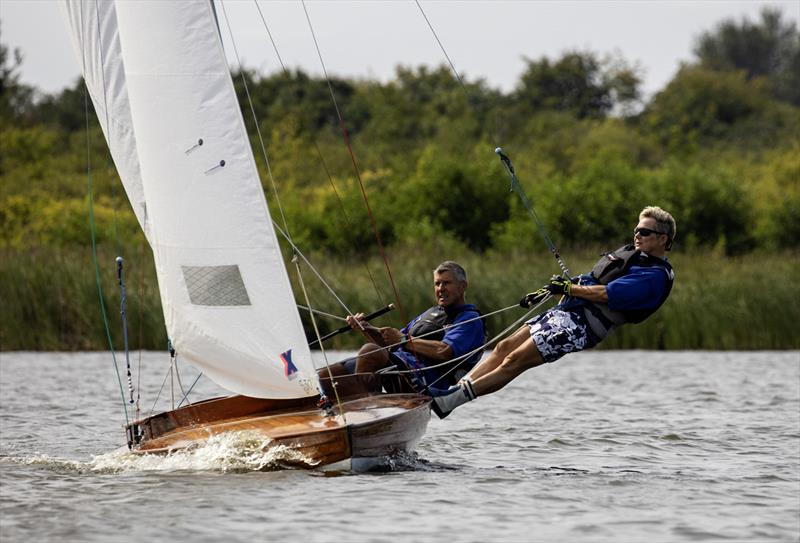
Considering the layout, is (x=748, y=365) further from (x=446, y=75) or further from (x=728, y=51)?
(x=728, y=51)

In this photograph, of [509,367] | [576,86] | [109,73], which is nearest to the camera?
[109,73]

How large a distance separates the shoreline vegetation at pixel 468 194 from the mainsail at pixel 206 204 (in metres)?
0.29

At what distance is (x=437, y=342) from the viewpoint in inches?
388

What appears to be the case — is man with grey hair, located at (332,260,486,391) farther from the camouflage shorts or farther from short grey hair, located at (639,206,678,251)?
short grey hair, located at (639,206,678,251)

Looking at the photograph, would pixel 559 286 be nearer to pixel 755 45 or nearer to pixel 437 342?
pixel 437 342

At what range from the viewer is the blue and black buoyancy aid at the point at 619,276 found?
9.79 metres

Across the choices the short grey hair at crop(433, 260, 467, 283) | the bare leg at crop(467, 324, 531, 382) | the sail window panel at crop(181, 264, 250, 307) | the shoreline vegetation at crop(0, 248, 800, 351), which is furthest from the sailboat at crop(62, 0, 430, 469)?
the shoreline vegetation at crop(0, 248, 800, 351)

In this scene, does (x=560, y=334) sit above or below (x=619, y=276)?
below

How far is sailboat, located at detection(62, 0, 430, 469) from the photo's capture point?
342 inches

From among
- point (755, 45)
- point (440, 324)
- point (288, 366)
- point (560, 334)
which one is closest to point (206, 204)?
point (288, 366)

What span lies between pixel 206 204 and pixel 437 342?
83.4 inches

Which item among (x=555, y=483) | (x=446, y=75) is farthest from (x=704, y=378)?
(x=446, y=75)

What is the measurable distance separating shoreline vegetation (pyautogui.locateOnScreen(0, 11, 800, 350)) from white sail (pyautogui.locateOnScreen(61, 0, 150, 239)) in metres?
0.62

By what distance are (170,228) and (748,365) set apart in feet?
38.3
